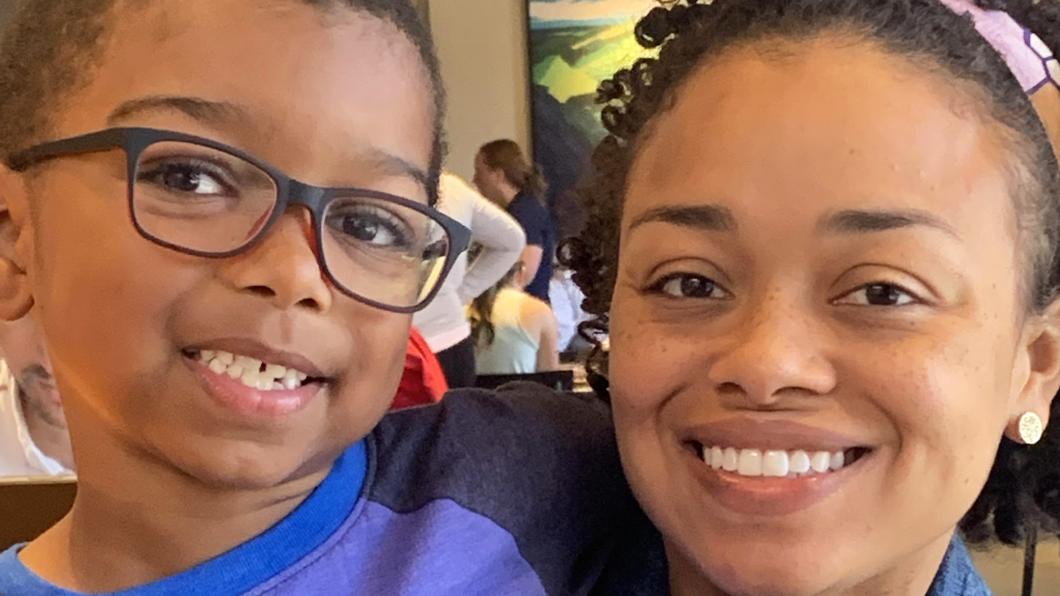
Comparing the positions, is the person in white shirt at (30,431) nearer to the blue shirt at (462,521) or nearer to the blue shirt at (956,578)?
the blue shirt at (462,521)

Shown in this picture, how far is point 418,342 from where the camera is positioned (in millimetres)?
2002

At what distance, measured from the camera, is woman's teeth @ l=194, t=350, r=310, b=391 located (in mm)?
924

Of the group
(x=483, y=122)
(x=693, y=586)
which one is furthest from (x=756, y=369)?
(x=483, y=122)

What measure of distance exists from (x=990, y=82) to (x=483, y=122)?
4.47 meters

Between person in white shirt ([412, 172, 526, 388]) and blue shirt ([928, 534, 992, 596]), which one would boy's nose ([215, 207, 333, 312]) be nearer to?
blue shirt ([928, 534, 992, 596])

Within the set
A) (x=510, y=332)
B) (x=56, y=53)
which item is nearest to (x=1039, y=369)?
(x=56, y=53)

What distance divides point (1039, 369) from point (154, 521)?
0.82m

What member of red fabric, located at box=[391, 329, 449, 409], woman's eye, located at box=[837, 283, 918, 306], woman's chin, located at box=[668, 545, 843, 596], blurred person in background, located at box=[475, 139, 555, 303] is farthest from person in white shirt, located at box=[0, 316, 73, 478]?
blurred person in background, located at box=[475, 139, 555, 303]

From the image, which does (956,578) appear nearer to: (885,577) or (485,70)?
(885,577)

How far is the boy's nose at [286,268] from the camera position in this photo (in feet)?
2.97

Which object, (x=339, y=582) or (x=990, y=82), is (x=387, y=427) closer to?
(x=339, y=582)

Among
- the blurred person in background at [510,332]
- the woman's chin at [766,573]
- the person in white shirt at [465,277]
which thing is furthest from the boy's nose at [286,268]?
the blurred person in background at [510,332]

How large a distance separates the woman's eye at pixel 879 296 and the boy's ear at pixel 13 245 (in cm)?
72

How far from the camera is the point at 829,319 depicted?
0.94m
